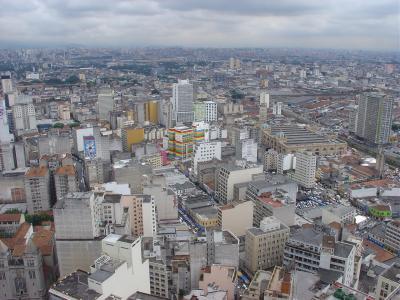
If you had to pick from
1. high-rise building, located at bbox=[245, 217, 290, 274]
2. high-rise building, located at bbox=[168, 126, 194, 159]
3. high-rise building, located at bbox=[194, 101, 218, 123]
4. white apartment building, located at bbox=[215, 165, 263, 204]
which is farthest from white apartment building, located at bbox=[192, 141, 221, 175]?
high-rise building, located at bbox=[194, 101, 218, 123]

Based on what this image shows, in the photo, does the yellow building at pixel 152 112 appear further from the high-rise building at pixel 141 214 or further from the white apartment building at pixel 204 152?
the high-rise building at pixel 141 214

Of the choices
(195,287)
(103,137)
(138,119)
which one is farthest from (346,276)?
(138,119)

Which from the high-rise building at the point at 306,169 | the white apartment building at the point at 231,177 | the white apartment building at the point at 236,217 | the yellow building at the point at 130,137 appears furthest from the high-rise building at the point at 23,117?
the white apartment building at the point at 236,217

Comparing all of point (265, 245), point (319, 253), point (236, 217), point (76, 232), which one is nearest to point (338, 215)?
point (236, 217)

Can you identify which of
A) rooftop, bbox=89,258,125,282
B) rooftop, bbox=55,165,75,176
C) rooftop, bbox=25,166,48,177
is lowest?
rooftop, bbox=25,166,48,177

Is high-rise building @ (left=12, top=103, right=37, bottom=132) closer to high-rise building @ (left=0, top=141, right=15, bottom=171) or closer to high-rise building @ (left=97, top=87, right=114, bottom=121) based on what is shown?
high-rise building @ (left=97, top=87, right=114, bottom=121)

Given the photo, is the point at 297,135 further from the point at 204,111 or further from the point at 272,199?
the point at 272,199

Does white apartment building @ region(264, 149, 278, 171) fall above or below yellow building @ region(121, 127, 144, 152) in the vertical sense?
below

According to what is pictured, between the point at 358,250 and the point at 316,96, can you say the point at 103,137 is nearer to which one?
the point at 358,250

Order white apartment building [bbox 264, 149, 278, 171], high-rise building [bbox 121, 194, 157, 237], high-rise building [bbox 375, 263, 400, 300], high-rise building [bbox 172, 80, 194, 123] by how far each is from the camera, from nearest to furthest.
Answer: high-rise building [bbox 375, 263, 400, 300] → high-rise building [bbox 121, 194, 157, 237] → white apartment building [bbox 264, 149, 278, 171] → high-rise building [bbox 172, 80, 194, 123]
